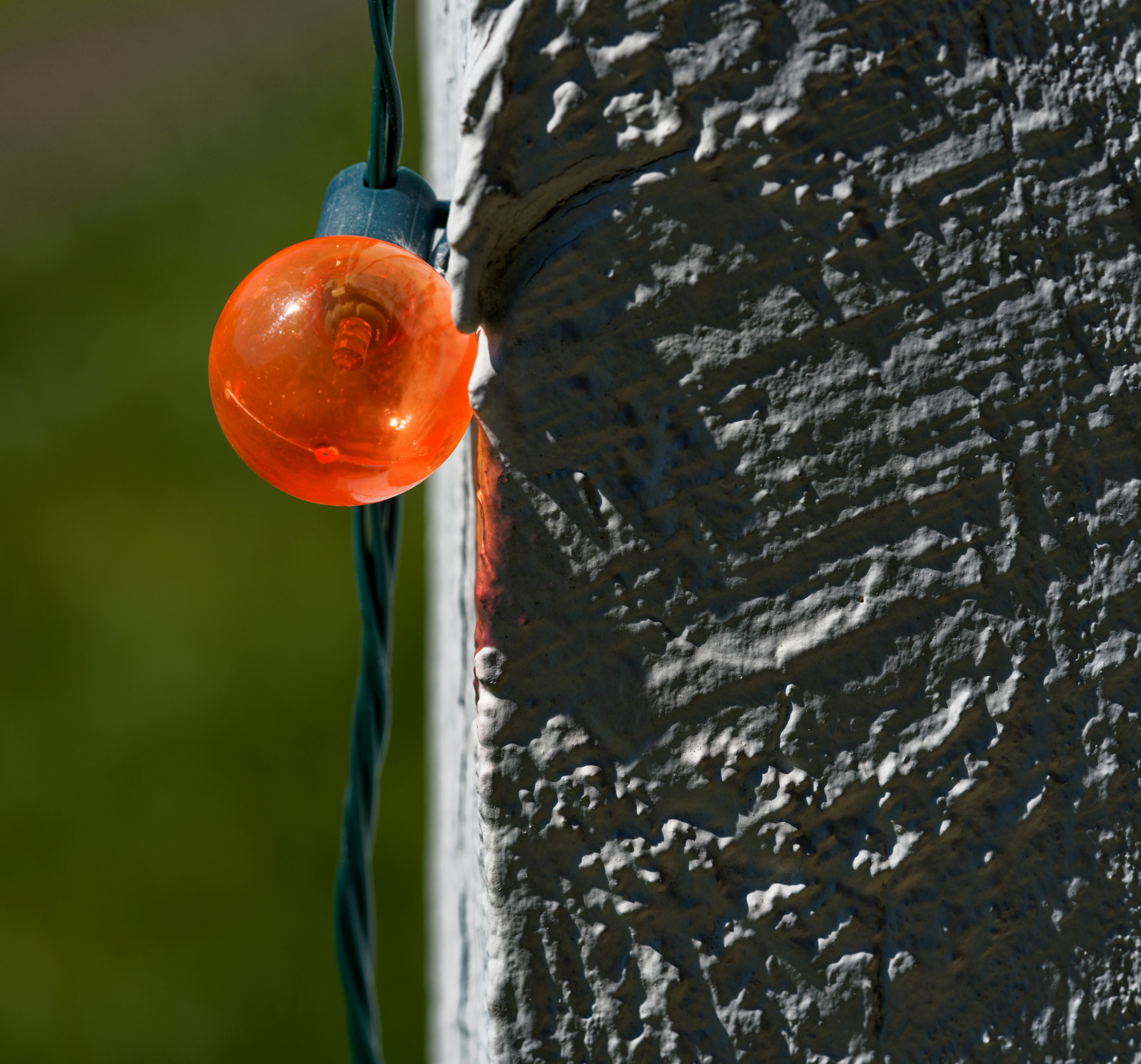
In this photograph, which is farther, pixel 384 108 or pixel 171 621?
pixel 171 621

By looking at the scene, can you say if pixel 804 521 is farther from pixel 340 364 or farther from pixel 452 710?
pixel 452 710

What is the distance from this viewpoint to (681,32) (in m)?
0.19

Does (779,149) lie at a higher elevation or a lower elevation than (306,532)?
higher

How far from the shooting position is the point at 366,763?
0.34 meters

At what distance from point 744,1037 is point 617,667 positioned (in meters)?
0.10

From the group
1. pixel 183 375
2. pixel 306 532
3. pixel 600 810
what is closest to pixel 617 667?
pixel 600 810

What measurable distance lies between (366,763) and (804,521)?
201mm

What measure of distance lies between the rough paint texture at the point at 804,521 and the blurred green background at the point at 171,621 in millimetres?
1248

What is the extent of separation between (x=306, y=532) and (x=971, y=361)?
4.59 feet

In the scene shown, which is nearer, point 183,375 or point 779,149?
point 779,149

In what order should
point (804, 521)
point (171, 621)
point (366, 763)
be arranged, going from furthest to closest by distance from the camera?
point (171, 621) → point (366, 763) → point (804, 521)

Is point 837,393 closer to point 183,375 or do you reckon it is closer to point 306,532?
point 306,532

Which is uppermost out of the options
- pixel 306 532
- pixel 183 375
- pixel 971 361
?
pixel 971 361

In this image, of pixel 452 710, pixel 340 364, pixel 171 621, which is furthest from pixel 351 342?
pixel 171 621
